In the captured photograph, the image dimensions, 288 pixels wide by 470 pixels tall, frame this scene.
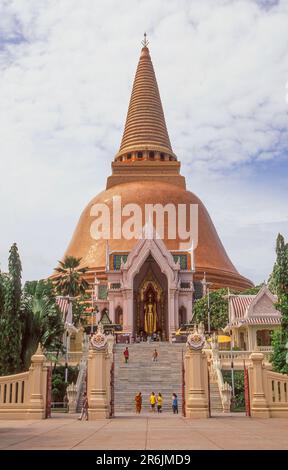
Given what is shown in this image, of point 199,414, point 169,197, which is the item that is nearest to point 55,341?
point 199,414

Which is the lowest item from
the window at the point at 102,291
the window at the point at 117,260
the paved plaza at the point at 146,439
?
the paved plaza at the point at 146,439

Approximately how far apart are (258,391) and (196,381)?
210 centimetres

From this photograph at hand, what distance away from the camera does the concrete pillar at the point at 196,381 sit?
1928cm

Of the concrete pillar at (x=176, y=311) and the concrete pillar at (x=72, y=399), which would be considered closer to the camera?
the concrete pillar at (x=72, y=399)

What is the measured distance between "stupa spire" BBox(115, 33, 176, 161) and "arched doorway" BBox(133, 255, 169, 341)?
1875 centimetres

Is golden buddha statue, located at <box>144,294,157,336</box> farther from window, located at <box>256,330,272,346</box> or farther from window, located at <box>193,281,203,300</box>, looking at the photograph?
window, located at <box>256,330,272,346</box>

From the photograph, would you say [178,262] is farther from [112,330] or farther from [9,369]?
[9,369]

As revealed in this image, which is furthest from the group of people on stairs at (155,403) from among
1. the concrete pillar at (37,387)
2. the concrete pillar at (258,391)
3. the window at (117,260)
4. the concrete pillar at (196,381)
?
the window at (117,260)

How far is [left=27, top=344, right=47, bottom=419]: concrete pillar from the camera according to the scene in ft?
62.6

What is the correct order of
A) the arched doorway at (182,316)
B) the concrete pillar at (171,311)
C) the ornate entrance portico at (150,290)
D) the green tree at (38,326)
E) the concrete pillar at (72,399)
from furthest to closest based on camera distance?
1. the arched doorway at (182,316)
2. the ornate entrance portico at (150,290)
3. the concrete pillar at (171,311)
4. the green tree at (38,326)
5. the concrete pillar at (72,399)

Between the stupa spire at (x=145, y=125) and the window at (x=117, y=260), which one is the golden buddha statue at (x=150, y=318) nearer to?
the window at (x=117, y=260)

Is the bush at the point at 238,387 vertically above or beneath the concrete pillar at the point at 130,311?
beneath

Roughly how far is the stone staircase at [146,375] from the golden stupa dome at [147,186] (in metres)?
18.3

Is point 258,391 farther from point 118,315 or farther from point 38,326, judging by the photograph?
point 118,315
